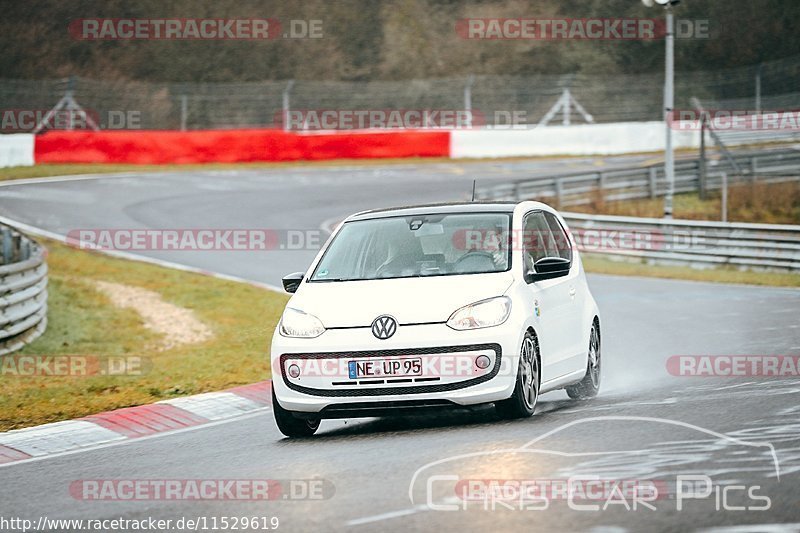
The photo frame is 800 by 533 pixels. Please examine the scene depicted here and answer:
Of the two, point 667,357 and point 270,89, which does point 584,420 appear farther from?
point 270,89

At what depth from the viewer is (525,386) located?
927cm

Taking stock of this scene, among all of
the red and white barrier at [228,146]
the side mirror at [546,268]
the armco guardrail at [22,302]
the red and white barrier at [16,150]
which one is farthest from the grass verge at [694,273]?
the red and white barrier at [16,150]

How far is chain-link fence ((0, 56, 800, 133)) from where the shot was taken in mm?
47000

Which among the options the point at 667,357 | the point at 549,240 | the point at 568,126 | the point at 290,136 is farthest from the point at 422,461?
the point at 568,126

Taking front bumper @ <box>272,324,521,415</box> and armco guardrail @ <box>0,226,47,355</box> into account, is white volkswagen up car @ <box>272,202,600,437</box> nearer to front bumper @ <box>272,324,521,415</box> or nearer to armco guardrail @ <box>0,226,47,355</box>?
front bumper @ <box>272,324,521,415</box>

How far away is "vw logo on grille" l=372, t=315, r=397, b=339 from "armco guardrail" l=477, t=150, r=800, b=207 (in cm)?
2342

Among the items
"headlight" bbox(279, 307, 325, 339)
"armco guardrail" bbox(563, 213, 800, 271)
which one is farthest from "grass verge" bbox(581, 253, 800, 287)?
"headlight" bbox(279, 307, 325, 339)

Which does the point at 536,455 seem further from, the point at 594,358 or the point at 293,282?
the point at 594,358

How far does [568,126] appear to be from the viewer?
47.9 m

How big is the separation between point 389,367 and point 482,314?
0.73 meters

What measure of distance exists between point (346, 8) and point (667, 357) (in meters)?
51.0

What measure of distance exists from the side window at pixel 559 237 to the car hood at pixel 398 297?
1.54 meters

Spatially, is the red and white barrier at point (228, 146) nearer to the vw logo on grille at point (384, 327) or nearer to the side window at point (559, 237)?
the side window at point (559, 237)

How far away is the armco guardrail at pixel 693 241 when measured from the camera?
25.1 metres
